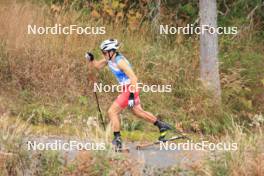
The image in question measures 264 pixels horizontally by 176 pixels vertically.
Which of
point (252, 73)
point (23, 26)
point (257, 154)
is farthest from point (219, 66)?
point (257, 154)

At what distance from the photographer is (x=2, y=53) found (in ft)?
53.1

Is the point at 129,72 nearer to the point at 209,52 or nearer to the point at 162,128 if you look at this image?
the point at 162,128

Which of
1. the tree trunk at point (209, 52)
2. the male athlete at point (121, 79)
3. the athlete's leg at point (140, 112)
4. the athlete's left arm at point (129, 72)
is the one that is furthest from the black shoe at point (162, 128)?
the tree trunk at point (209, 52)

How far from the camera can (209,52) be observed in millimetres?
15969

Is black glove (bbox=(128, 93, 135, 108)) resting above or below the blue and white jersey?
below

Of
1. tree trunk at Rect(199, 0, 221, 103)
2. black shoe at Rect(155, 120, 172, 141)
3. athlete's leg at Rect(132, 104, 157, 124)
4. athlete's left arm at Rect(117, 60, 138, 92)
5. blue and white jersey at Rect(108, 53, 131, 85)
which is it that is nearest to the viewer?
athlete's left arm at Rect(117, 60, 138, 92)

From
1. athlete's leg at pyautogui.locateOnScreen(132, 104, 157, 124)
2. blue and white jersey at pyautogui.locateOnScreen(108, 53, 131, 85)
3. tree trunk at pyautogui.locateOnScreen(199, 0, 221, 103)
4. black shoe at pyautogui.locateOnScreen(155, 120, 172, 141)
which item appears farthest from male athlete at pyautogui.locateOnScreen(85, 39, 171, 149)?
tree trunk at pyautogui.locateOnScreen(199, 0, 221, 103)

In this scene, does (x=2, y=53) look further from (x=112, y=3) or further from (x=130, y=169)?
(x=130, y=169)

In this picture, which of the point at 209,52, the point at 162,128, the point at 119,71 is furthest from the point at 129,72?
the point at 209,52

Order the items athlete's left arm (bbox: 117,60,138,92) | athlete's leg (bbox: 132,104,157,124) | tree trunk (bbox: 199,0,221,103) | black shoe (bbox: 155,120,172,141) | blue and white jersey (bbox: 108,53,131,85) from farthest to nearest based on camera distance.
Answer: tree trunk (bbox: 199,0,221,103), black shoe (bbox: 155,120,172,141), athlete's leg (bbox: 132,104,157,124), blue and white jersey (bbox: 108,53,131,85), athlete's left arm (bbox: 117,60,138,92)

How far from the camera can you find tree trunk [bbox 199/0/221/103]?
15.7 metres

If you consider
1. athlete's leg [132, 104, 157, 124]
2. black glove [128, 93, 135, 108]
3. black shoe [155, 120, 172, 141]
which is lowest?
black shoe [155, 120, 172, 141]

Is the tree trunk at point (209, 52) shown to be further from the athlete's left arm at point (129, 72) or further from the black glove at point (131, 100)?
the athlete's left arm at point (129, 72)

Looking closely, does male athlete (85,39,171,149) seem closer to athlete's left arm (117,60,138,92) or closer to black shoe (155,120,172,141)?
athlete's left arm (117,60,138,92)
